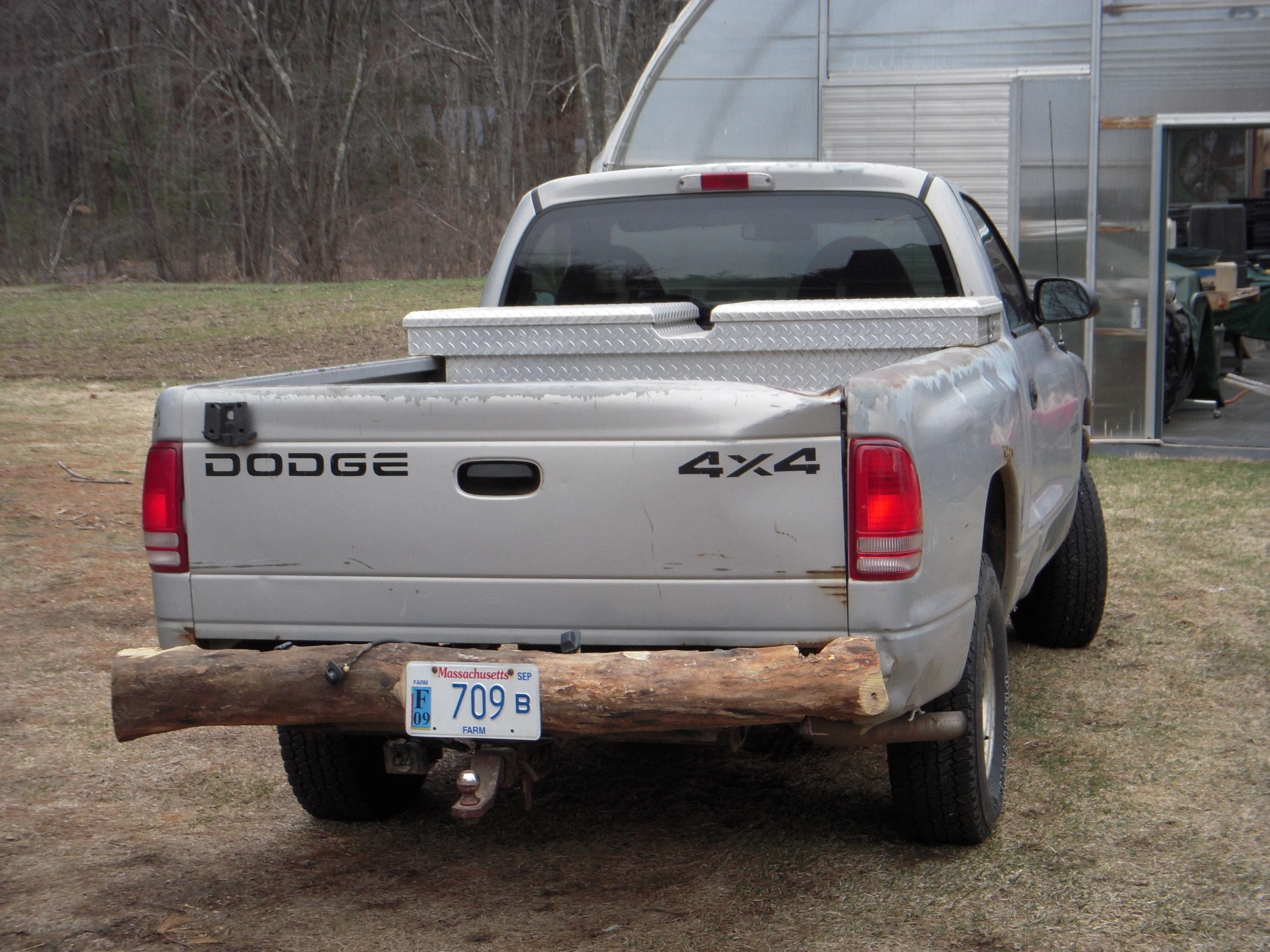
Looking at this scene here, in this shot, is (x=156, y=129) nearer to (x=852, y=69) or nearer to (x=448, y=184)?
(x=448, y=184)

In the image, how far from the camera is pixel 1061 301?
5.49m

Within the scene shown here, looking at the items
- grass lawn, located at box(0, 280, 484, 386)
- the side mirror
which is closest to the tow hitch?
the side mirror

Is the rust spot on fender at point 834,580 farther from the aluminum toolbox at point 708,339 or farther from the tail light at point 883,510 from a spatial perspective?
the aluminum toolbox at point 708,339

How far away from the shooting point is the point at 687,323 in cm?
470

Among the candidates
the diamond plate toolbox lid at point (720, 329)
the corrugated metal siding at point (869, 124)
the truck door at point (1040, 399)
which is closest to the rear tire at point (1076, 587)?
the truck door at point (1040, 399)

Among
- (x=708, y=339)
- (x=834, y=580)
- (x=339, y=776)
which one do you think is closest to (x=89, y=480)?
(x=339, y=776)

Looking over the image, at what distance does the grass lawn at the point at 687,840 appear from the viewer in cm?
357

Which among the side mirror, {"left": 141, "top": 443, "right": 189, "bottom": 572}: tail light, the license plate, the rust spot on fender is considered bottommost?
the license plate

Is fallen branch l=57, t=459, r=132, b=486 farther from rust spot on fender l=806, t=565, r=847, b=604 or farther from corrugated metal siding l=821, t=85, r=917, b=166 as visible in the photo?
rust spot on fender l=806, t=565, r=847, b=604

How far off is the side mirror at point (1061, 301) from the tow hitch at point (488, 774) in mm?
2928

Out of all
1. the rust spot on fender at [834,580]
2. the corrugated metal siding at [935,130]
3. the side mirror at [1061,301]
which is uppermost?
the corrugated metal siding at [935,130]

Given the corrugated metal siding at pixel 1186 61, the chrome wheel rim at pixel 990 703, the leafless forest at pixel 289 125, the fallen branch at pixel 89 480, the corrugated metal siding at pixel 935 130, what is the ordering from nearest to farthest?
the chrome wheel rim at pixel 990 703
the fallen branch at pixel 89 480
the corrugated metal siding at pixel 1186 61
the corrugated metal siding at pixel 935 130
the leafless forest at pixel 289 125

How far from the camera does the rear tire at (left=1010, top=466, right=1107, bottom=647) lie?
19.6 feet

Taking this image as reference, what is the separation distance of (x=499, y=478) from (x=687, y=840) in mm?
1413
